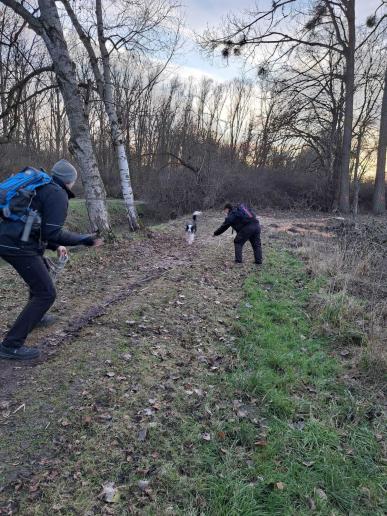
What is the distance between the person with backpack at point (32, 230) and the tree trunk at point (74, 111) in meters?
5.83

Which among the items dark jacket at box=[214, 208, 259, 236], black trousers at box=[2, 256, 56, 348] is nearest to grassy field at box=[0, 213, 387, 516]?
black trousers at box=[2, 256, 56, 348]

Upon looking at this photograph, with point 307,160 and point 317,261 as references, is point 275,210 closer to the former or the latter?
point 307,160

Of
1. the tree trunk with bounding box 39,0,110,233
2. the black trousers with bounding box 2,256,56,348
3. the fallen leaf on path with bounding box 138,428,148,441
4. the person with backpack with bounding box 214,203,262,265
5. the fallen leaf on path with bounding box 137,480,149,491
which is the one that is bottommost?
the fallen leaf on path with bounding box 137,480,149,491

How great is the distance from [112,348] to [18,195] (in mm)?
2164

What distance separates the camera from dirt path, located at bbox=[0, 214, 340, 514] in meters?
3.56

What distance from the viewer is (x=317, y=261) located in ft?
32.8

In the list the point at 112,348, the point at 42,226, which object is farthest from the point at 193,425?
the point at 42,226

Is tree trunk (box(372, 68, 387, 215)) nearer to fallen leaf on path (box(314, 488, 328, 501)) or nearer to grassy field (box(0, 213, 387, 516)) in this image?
grassy field (box(0, 213, 387, 516))

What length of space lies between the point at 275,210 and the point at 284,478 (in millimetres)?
24063

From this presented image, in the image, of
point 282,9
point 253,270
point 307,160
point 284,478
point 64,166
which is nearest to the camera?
point 284,478

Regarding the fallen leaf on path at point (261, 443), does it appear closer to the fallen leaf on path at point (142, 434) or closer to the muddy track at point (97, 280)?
the fallen leaf on path at point (142, 434)

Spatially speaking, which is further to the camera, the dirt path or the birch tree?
the birch tree

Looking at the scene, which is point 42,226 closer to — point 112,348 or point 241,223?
point 112,348

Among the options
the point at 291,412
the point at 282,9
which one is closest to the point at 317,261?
the point at 291,412
